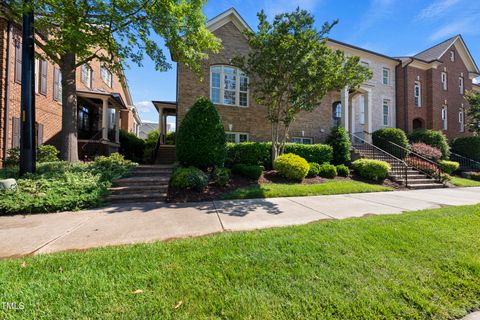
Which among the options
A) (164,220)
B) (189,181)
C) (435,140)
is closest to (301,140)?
(189,181)

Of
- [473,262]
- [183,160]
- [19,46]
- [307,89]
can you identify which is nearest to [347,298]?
[473,262]

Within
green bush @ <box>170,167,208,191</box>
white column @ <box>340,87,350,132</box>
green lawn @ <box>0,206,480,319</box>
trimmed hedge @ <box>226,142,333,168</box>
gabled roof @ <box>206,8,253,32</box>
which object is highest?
gabled roof @ <box>206,8,253,32</box>

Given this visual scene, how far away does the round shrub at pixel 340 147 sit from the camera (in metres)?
12.0

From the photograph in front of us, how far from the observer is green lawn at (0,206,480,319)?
1.95m

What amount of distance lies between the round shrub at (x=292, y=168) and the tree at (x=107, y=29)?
5.79m

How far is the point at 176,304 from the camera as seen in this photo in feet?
6.47

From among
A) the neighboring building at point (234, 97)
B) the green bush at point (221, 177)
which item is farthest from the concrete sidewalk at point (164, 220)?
the neighboring building at point (234, 97)

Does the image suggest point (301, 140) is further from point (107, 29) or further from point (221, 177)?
point (107, 29)

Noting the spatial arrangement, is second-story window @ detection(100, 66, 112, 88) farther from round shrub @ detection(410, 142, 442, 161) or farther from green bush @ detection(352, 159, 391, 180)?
round shrub @ detection(410, 142, 442, 161)

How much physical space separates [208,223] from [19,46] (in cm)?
1318

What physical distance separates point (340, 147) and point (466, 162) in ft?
38.3

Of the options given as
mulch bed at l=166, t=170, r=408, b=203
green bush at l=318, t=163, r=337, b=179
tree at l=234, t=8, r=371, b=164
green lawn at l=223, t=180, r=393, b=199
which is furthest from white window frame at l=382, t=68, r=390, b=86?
green lawn at l=223, t=180, r=393, b=199

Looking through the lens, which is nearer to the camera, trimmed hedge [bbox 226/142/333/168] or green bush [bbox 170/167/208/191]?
green bush [bbox 170/167/208/191]

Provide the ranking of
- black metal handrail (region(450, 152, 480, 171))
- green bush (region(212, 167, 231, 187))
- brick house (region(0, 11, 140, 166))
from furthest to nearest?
black metal handrail (region(450, 152, 480, 171)) → brick house (region(0, 11, 140, 166)) → green bush (region(212, 167, 231, 187))
